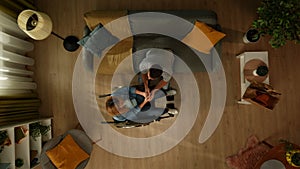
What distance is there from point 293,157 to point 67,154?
84.2 inches

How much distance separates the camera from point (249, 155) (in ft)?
11.5

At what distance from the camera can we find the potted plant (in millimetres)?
2662

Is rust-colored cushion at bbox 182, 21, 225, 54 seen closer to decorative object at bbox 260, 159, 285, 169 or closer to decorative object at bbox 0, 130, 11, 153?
decorative object at bbox 260, 159, 285, 169

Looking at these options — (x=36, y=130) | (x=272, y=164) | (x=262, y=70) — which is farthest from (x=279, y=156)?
(x=36, y=130)

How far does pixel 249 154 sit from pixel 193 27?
1.69 metres

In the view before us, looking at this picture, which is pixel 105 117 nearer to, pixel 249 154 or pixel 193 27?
pixel 193 27

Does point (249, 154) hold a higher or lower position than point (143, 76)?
lower

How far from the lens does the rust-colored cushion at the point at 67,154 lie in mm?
A: 2822

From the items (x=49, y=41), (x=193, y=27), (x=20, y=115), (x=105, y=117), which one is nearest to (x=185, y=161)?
(x=105, y=117)

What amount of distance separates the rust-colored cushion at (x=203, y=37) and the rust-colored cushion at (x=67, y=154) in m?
1.53

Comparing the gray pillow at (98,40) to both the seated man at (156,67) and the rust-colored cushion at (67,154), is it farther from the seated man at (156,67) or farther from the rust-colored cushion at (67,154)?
the rust-colored cushion at (67,154)

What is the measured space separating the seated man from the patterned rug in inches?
51.3

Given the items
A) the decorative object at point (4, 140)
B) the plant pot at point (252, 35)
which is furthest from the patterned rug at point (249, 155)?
the decorative object at point (4, 140)

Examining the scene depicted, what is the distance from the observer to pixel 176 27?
2.99 meters
